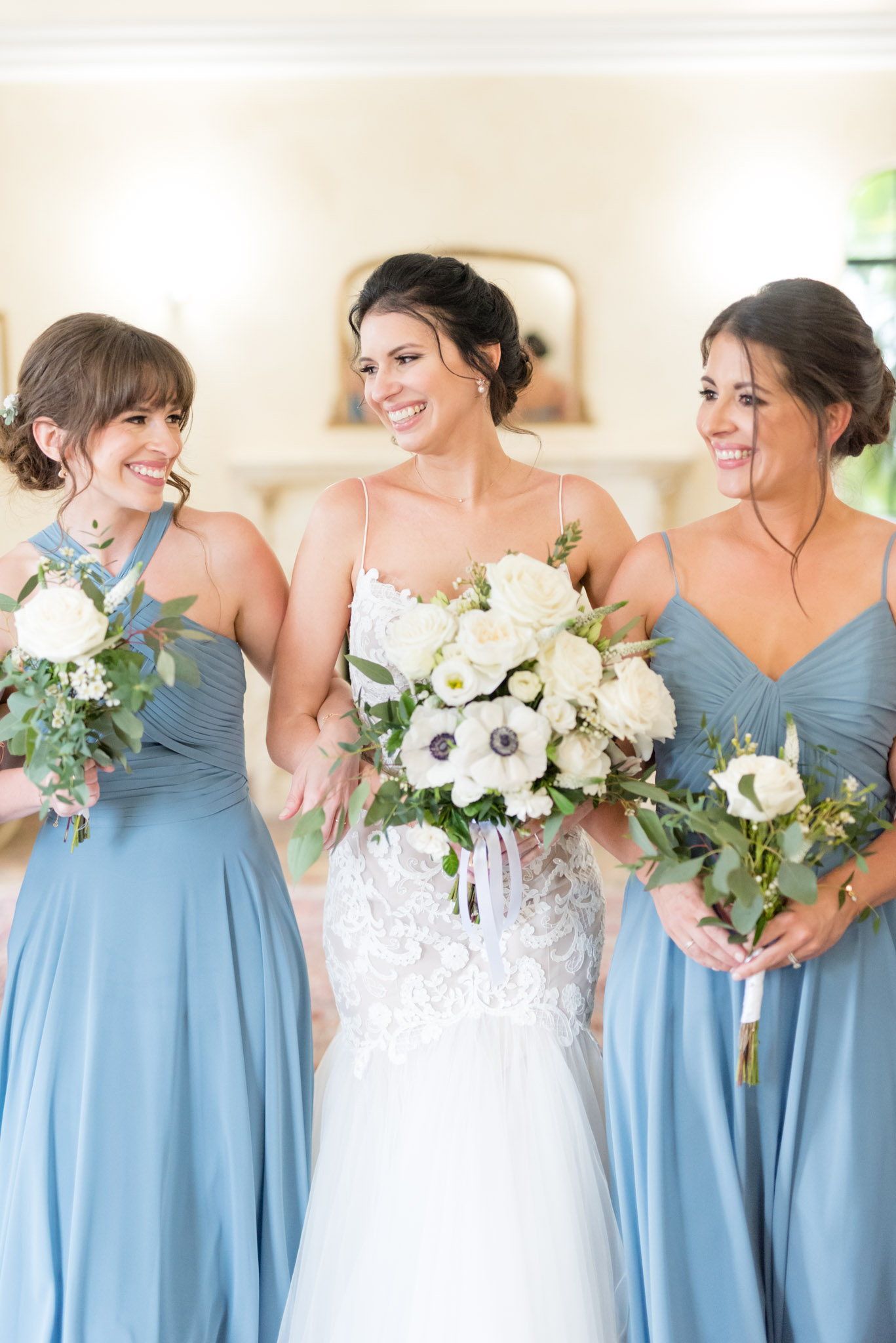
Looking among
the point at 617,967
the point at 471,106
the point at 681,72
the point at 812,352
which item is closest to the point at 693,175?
the point at 681,72

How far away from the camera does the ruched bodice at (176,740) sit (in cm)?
215

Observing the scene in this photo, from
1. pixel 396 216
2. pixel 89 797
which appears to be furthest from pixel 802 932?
pixel 396 216

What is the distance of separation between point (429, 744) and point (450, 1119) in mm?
816

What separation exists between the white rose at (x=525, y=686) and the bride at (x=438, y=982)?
39 cm

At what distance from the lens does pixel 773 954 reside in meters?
1.78

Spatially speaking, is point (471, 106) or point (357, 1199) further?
point (471, 106)

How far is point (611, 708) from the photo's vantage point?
5.61 ft

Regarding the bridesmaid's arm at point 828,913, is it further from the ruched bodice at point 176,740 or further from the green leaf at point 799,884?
the ruched bodice at point 176,740

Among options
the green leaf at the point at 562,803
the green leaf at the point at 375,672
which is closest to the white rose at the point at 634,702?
the green leaf at the point at 562,803

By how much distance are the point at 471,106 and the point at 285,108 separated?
1.26 m

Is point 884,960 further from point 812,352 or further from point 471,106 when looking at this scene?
point 471,106

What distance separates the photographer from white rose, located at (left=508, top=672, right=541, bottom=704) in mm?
1721

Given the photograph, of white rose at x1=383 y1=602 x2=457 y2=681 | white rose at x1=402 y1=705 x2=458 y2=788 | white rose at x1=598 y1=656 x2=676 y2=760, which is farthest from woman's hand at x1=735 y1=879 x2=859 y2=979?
white rose at x1=383 y1=602 x2=457 y2=681

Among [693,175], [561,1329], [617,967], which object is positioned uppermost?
[693,175]
